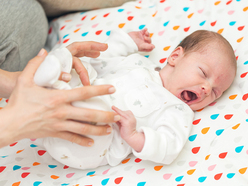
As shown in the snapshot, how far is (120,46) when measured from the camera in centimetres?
152

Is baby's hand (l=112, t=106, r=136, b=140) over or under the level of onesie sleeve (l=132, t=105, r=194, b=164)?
over

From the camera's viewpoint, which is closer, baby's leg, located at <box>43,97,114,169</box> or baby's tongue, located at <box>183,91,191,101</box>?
baby's leg, located at <box>43,97,114,169</box>

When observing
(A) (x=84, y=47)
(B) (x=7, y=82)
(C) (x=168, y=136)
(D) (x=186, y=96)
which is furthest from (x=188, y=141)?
(B) (x=7, y=82)

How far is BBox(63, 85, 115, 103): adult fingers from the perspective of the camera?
840mm

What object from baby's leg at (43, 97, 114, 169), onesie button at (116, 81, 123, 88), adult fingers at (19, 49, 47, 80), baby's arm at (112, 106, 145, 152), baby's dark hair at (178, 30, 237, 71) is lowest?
baby's leg at (43, 97, 114, 169)

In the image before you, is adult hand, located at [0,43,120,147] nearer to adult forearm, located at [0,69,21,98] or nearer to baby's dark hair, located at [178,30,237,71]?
adult forearm, located at [0,69,21,98]

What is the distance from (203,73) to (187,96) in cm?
14

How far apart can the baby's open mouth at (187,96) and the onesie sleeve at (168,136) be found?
3.5 inches

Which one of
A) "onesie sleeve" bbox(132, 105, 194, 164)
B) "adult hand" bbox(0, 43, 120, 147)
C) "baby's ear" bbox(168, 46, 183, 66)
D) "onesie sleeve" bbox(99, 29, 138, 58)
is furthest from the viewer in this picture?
"onesie sleeve" bbox(99, 29, 138, 58)

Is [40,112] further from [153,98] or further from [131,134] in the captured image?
[153,98]

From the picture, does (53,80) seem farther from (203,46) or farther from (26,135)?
(203,46)

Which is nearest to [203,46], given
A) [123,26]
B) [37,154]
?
[123,26]

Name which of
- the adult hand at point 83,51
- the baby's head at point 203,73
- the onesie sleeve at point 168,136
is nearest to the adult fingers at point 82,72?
the adult hand at point 83,51

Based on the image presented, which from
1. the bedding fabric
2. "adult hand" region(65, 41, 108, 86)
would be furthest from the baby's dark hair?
"adult hand" region(65, 41, 108, 86)
